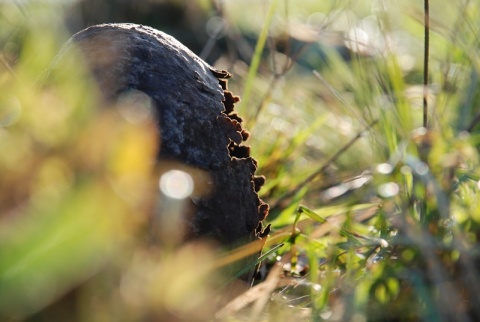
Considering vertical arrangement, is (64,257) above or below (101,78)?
below

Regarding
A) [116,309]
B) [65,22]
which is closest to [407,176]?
[116,309]

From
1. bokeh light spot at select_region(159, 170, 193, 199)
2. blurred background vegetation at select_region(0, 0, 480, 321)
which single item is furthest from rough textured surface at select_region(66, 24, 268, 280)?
bokeh light spot at select_region(159, 170, 193, 199)

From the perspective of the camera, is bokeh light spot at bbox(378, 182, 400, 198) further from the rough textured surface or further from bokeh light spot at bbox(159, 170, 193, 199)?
bokeh light spot at bbox(159, 170, 193, 199)

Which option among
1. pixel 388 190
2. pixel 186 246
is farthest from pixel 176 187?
pixel 388 190

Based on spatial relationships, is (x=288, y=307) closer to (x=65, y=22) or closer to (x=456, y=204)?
(x=456, y=204)

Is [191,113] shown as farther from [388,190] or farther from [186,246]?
[388,190]

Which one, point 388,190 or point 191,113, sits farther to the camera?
point 388,190

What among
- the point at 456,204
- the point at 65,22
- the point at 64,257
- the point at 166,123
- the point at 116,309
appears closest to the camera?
the point at 64,257

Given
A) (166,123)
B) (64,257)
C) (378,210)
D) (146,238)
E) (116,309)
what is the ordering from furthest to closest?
1. (378,210)
2. (166,123)
3. (146,238)
4. (116,309)
5. (64,257)

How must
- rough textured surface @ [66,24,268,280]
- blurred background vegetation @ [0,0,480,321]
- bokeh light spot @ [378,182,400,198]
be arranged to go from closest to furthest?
blurred background vegetation @ [0,0,480,321] < rough textured surface @ [66,24,268,280] < bokeh light spot @ [378,182,400,198]
